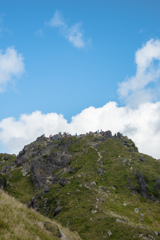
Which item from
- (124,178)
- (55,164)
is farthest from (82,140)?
(124,178)

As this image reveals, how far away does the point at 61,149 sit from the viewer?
3836 inches

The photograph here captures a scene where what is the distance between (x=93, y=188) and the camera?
50.8 meters

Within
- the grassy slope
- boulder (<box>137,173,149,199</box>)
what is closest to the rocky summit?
boulder (<box>137,173,149,199</box>)

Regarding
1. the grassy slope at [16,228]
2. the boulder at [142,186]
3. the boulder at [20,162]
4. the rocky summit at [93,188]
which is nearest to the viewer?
the grassy slope at [16,228]

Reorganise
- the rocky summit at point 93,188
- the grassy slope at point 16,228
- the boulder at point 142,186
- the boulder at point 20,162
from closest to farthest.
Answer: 1. the grassy slope at point 16,228
2. the rocky summit at point 93,188
3. the boulder at point 142,186
4. the boulder at point 20,162

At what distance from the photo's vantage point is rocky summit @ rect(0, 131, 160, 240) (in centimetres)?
2983

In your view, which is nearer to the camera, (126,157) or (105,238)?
(105,238)

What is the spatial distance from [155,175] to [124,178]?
1065 centimetres

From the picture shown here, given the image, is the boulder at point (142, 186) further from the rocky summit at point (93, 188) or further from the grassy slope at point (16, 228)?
the grassy slope at point (16, 228)

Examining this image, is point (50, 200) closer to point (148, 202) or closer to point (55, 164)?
point (148, 202)

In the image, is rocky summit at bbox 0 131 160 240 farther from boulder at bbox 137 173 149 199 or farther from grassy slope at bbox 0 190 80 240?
grassy slope at bbox 0 190 80 240

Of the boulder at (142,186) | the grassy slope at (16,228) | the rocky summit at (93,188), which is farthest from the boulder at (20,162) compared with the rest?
the grassy slope at (16,228)

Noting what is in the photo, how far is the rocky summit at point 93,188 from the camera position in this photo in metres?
29.8

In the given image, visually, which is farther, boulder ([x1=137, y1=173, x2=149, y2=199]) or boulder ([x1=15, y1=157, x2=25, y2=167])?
boulder ([x1=15, y1=157, x2=25, y2=167])
